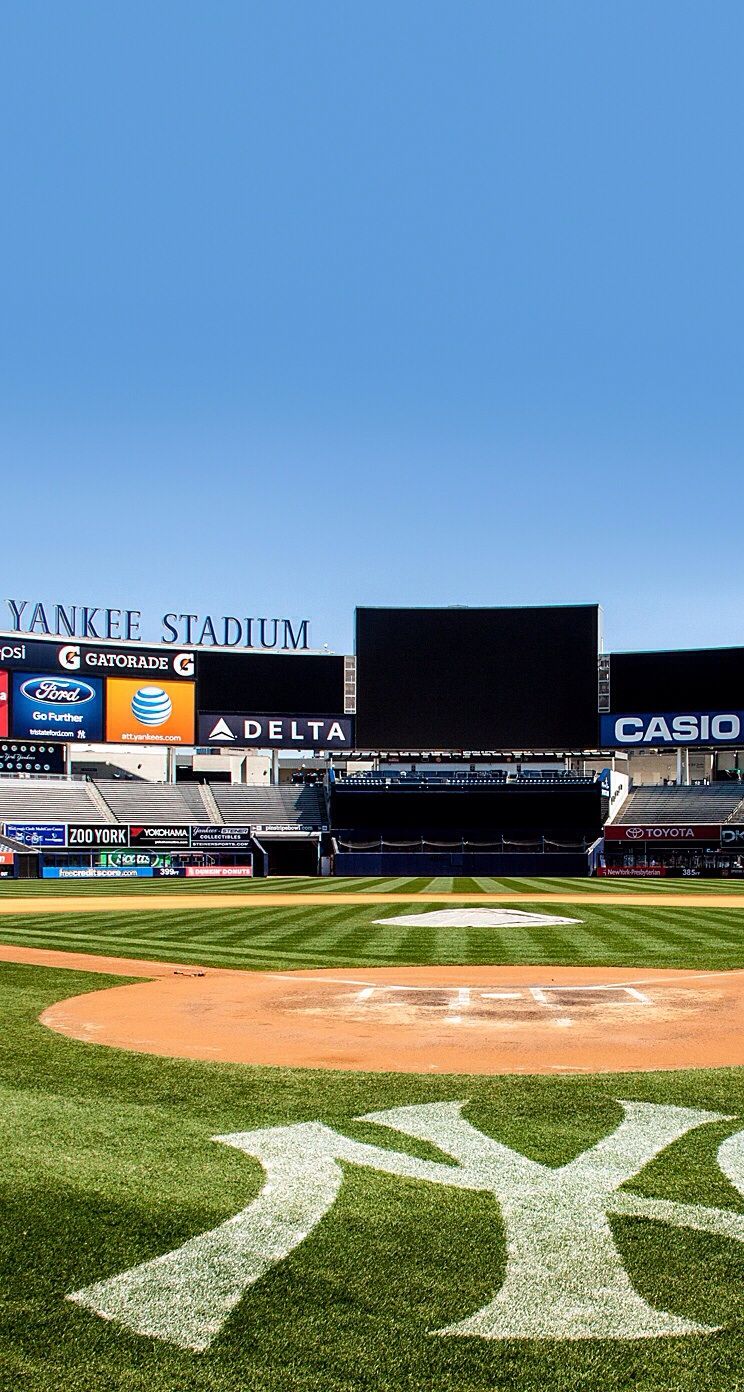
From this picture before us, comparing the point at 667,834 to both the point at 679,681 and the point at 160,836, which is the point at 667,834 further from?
the point at 160,836

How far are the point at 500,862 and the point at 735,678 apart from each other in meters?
19.4

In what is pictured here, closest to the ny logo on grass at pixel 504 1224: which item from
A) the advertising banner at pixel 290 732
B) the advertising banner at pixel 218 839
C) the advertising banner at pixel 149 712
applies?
the advertising banner at pixel 218 839

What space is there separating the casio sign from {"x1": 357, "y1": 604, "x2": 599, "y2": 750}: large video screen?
52.3 inches

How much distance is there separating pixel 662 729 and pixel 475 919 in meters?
42.1

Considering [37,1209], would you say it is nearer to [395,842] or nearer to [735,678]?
[395,842]

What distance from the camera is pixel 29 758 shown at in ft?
197

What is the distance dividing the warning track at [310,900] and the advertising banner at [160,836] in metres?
18.9

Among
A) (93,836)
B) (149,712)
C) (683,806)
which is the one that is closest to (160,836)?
(93,836)

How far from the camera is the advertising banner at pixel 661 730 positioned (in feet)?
204

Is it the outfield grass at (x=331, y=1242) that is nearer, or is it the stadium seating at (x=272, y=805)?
the outfield grass at (x=331, y=1242)

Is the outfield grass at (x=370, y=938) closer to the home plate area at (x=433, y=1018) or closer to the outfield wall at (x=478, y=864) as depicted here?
the home plate area at (x=433, y=1018)

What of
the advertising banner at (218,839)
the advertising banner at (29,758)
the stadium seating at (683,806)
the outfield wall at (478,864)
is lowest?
the outfield wall at (478,864)

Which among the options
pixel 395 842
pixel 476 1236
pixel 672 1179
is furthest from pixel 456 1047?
pixel 395 842

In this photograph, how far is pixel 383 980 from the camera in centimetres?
1427
